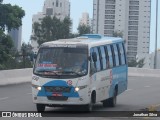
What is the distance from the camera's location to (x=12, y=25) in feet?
133

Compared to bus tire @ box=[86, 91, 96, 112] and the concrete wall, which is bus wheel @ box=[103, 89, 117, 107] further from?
the concrete wall

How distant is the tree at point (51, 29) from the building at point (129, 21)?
117 feet

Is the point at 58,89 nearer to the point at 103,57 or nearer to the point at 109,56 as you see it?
the point at 103,57

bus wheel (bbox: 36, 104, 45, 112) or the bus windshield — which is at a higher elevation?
the bus windshield

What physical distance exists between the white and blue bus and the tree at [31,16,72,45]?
43241mm

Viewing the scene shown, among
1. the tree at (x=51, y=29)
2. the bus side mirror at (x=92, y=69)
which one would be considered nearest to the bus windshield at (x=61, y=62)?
the bus side mirror at (x=92, y=69)

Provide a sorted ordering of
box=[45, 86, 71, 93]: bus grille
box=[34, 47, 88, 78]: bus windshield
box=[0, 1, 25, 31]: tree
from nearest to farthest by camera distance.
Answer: box=[45, 86, 71, 93]: bus grille, box=[34, 47, 88, 78]: bus windshield, box=[0, 1, 25, 31]: tree

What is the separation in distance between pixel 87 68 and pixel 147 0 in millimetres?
89888

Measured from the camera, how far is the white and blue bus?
64.5ft

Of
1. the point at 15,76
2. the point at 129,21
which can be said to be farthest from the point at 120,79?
the point at 129,21

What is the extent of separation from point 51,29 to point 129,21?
149 ft

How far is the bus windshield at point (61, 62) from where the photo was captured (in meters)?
19.8

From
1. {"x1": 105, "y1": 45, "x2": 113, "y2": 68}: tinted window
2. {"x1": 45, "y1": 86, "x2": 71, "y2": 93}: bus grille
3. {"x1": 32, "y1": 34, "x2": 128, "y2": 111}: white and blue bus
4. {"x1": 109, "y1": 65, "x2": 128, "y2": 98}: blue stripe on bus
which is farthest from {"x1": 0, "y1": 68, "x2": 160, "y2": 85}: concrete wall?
{"x1": 45, "y1": 86, "x2": 71, "y2": 93}: bus grille

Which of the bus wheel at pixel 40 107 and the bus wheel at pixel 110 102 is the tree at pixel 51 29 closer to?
the bus wheel at pixel 110 102
